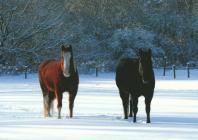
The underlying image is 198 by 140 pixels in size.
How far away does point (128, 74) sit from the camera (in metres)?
12.5

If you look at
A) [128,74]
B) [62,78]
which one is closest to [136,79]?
[128,74]

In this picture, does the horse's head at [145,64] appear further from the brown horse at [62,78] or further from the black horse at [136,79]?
the brown horse at [62,78]

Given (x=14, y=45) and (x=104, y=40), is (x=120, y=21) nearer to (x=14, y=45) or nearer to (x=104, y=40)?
(x=104, y=40)

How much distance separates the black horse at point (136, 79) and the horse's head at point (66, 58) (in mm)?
1243

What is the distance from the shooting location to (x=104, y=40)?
147ft

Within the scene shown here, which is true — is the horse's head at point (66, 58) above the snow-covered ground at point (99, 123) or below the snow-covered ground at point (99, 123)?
above

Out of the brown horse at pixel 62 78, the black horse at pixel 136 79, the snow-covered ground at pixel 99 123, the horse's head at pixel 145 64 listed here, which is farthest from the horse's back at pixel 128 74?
the brown horse at pixel 62 78

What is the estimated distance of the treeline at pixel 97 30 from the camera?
40.1 m

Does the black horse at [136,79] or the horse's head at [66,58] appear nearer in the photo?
the black horse at [136,79]

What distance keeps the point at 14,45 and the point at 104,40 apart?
8296 mm

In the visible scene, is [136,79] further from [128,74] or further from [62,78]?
[62,78]

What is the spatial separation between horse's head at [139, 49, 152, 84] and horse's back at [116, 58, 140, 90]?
1.01 feet

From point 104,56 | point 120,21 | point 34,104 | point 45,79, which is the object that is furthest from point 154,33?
point 45,79

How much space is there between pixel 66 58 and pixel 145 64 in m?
2.02
